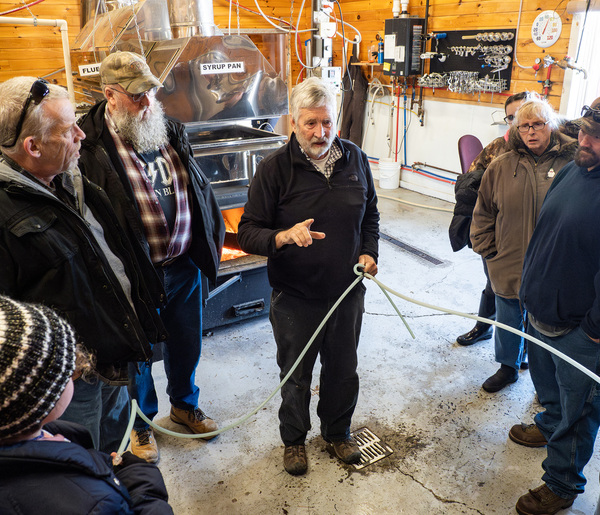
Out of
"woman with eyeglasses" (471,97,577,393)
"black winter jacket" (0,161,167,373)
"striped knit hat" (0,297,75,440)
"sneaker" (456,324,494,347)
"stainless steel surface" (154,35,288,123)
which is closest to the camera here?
"striped knit hat" (0,297,75,440)

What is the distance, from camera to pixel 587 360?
1770 mm

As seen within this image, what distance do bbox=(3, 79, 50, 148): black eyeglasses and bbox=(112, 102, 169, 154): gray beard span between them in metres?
0.50

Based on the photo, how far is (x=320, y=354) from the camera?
84.1 inches

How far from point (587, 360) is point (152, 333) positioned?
1530 mm

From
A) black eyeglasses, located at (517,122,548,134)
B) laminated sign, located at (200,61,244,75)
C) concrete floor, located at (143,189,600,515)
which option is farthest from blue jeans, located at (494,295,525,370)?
laminated sign, located at (200,61,244,75)

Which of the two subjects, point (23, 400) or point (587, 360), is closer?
point (23, 400)

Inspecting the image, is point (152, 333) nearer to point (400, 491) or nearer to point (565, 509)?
point (400, 491)

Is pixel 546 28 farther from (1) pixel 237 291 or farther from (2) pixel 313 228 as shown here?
(2) pixel 313 228

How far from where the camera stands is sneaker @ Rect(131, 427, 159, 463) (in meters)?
2.27

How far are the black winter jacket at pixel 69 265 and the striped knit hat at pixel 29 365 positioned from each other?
0.57 metres

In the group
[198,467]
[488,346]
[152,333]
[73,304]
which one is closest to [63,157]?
[73,304]

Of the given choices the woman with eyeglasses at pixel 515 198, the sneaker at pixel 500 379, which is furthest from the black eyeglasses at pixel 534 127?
the sneaker at pixel 500 379

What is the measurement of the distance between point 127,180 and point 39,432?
1218 millimetres

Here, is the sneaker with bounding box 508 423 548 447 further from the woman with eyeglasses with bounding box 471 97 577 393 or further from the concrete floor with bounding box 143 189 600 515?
the woman with eyeglasses with bounding box 471 97 577 393
